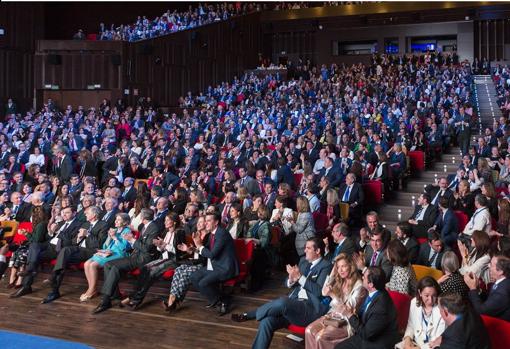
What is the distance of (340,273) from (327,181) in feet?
12.7

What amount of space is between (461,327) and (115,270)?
3.51 metres

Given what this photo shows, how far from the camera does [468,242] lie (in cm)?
499

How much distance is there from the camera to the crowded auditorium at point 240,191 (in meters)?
4.41

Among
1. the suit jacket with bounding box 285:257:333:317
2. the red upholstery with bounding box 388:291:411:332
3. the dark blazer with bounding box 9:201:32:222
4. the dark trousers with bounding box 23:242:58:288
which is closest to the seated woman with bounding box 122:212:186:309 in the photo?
the dark trousers with bounding box 23:242:58:288

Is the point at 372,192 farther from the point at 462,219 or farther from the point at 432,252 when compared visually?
the point at 432,252

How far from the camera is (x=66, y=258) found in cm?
621

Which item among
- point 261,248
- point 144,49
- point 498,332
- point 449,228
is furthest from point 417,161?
point 144,49

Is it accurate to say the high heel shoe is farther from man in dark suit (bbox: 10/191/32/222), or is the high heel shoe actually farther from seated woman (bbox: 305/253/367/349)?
seated woman (bbox: 305/253/367/349)

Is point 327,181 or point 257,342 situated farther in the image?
point 327,181

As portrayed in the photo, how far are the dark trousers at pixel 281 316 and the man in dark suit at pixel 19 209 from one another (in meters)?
4.55

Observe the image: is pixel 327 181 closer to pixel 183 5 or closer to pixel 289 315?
pixel 289 315

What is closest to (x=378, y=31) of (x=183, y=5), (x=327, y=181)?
(x=183, y=5)

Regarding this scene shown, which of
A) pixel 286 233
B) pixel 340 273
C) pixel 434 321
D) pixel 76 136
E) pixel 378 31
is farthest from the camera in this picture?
pixel 378 31

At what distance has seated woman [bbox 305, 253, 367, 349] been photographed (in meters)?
4.01
